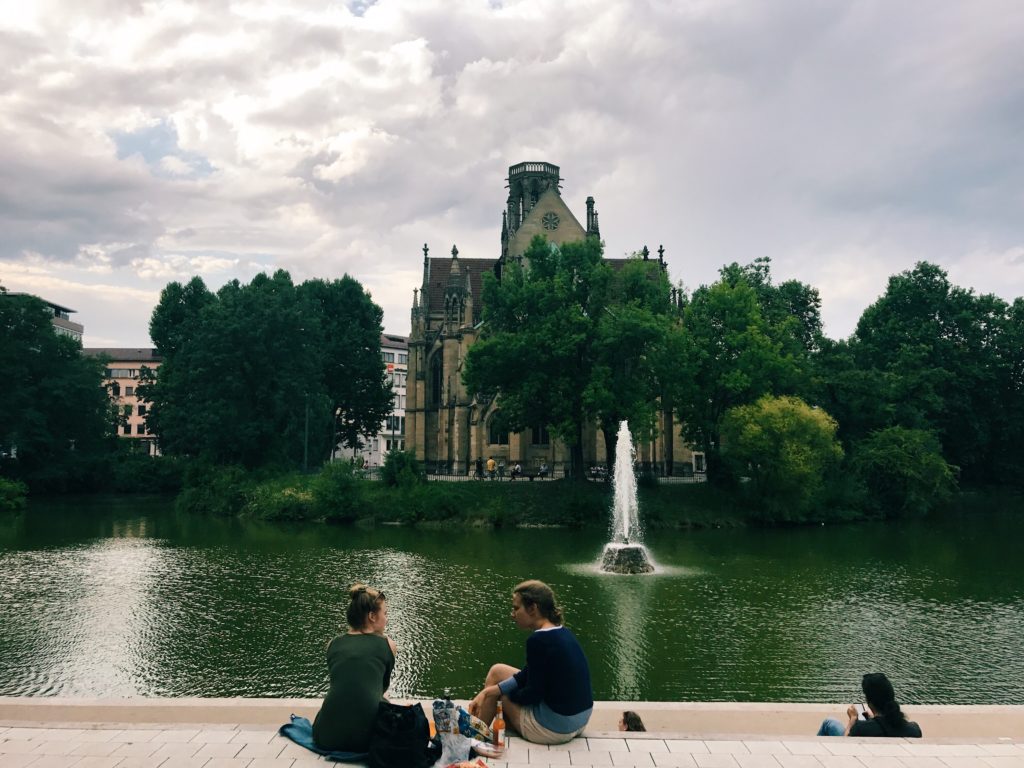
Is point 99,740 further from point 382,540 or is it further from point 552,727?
point 382,540

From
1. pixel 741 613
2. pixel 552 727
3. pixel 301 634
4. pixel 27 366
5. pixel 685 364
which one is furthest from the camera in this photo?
pixel 27 366

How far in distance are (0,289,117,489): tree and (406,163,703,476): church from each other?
918 inches

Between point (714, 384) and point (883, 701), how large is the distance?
38606mm

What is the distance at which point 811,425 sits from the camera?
42.3m

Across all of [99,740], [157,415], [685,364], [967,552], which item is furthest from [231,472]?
[99,740]

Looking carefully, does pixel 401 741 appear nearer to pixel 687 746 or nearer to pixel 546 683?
pixel 546 683

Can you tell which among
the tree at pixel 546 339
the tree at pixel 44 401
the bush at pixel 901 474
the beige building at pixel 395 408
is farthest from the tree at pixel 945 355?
the beige building at pixel 395 408

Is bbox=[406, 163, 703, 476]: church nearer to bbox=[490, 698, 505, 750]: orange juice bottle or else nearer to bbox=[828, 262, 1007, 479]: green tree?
bbox=[828, 262, 1007, 479]: green tree

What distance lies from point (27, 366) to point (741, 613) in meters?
55.2

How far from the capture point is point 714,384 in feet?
153

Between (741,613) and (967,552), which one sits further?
(967,552)

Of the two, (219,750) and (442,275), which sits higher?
(442,275)

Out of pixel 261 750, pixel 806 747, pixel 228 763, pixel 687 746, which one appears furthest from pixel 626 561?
pixel 228 763

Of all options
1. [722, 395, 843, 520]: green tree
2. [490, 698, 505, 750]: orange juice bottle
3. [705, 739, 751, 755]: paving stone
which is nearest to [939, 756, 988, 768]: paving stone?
[705, 739, 751, 755]: paving stone
